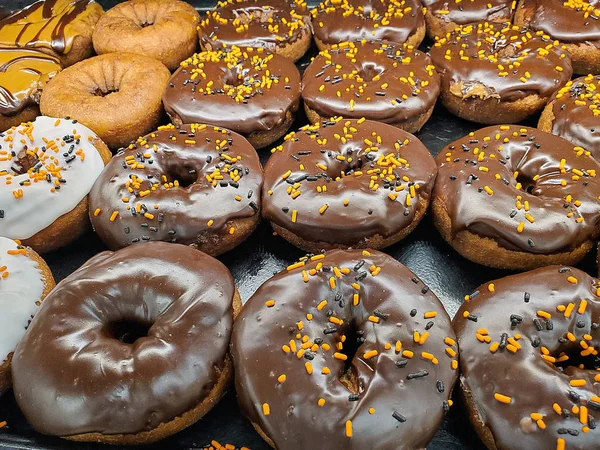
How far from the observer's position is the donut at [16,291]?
2312mm

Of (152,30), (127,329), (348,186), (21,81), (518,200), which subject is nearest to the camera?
(127,329)

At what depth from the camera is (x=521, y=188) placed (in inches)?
114

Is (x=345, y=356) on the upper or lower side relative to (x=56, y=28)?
lower

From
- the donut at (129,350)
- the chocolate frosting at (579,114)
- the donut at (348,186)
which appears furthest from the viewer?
the chocolate frosting at (579,114)

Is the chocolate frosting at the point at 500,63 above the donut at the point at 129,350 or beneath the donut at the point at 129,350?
above

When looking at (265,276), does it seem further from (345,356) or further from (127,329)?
(345,356)

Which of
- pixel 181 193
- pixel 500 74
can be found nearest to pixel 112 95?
pixel 181 193

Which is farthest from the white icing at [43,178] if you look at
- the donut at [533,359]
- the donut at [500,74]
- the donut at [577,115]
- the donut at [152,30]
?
the donut at [577,115]

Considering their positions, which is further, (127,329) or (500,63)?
(500,63)

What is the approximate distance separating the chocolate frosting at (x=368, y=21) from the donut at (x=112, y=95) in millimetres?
1358

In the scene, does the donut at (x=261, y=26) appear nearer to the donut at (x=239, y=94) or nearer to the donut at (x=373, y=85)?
the donut at (x=239, y=94)

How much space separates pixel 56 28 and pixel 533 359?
4.23 metres

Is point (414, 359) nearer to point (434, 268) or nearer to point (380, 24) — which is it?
point (434, 268)

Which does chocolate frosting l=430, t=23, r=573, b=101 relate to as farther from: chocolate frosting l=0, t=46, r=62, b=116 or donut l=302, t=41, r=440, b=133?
chocolate frosting l=0, t=46, r=62, b=116
